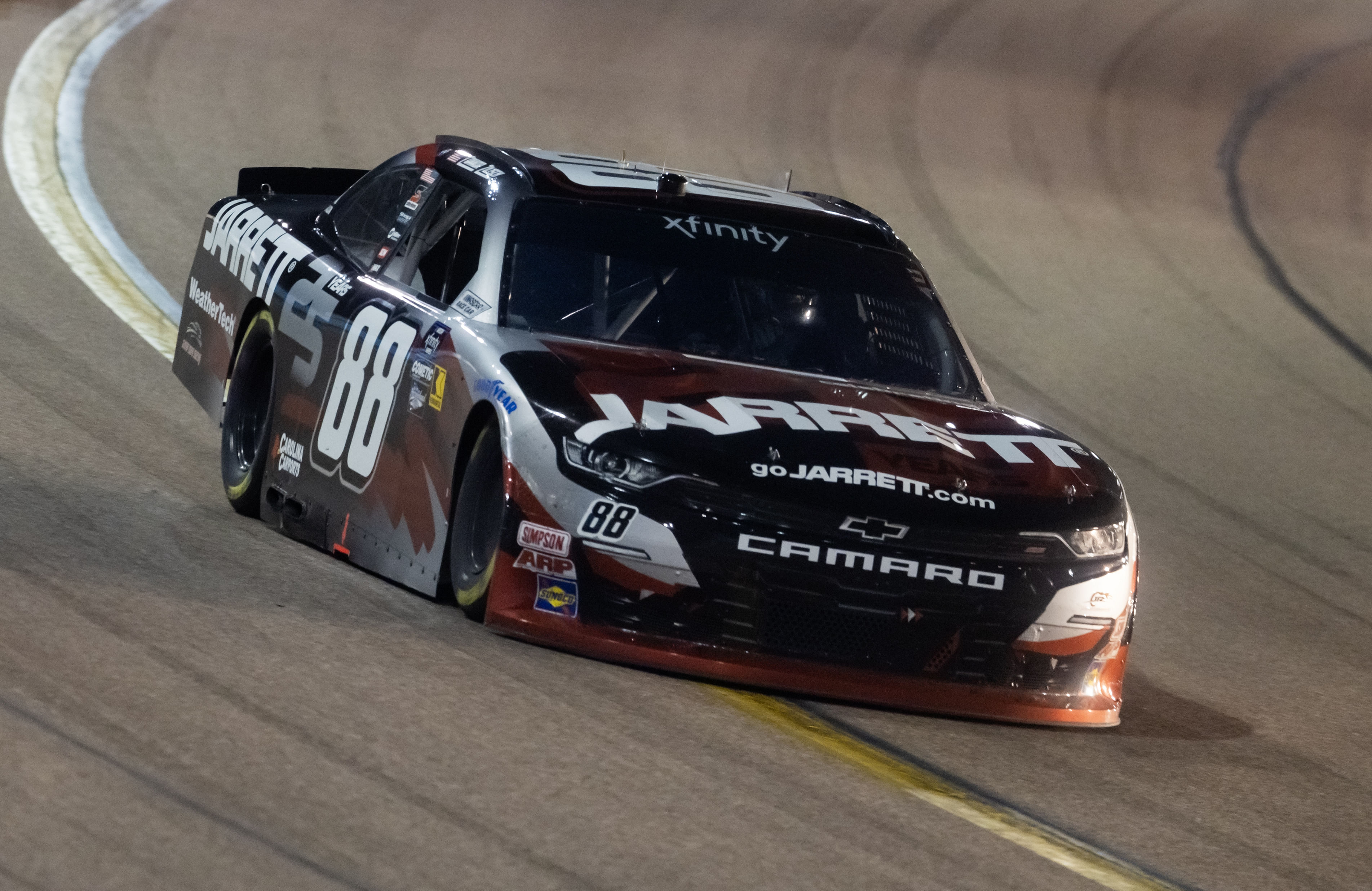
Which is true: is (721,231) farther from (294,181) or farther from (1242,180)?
(1242,180)

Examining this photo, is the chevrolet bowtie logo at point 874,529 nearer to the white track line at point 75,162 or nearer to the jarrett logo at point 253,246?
the jarrett logo at point 253,246

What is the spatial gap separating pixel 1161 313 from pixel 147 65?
8202 millimetres

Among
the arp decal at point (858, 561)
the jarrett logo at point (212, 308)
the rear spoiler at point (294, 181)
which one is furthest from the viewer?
the rear spoiler at point (294, 181)

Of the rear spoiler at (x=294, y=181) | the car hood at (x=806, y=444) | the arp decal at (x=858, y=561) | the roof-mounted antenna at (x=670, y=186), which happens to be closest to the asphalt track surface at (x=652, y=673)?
the arp decal at (x=858, y=561)

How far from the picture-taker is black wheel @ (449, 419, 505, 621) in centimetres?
566

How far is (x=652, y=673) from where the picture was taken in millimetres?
5477

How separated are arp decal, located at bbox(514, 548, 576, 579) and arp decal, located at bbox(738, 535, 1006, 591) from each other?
17.7 inches

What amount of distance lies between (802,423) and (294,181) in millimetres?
3597

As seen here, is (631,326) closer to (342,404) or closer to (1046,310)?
(342,404)

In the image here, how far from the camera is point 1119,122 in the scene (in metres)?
18.8

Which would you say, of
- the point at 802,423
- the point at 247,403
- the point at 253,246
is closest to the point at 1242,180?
the point at 253,246

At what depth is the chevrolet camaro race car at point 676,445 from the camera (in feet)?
17.6

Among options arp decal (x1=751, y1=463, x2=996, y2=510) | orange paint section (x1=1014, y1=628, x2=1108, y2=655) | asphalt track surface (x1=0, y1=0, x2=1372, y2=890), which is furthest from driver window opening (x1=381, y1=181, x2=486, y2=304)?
orange paint section (x1=1014, y1=628, x2=1108, y2=655)

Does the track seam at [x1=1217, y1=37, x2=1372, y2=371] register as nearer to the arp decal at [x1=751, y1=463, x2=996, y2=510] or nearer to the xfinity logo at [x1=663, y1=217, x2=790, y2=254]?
the xfinity logo at [x1=663, y1=217, x2=790, y2=254]
